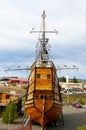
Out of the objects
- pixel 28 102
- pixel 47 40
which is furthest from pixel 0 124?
pixel 47 40

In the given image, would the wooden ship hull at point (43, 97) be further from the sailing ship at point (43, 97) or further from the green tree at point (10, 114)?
the green tree at point (10, 114)

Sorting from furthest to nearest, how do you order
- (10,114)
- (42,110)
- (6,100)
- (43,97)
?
1. (6,100)
2. (10,114)
3. (43,97)
4. (42,110)

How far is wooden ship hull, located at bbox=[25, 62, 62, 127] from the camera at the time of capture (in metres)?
34.6

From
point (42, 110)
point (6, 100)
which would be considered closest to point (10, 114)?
point (42, 110)

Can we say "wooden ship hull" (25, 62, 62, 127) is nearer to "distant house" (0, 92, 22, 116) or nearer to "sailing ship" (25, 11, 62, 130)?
"sailing ship" (25, 11, 62, 130)

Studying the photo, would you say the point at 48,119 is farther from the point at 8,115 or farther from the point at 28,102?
the point at 8,115

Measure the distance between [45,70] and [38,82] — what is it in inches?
59.2

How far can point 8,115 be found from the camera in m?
39.0

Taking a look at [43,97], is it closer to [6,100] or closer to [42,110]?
[42,110]

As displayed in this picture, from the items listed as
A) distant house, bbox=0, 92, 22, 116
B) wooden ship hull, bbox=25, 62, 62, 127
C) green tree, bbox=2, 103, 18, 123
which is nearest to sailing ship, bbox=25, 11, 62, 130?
wooden ship hull, bbox=25, 62, 62, 127

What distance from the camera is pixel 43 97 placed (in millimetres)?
34688

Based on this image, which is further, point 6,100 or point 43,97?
point 6,100

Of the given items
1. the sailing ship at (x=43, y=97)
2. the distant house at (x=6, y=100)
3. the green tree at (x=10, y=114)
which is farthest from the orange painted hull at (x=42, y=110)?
the distant house at (x=6, y=100)

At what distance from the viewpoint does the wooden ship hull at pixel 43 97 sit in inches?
1362
